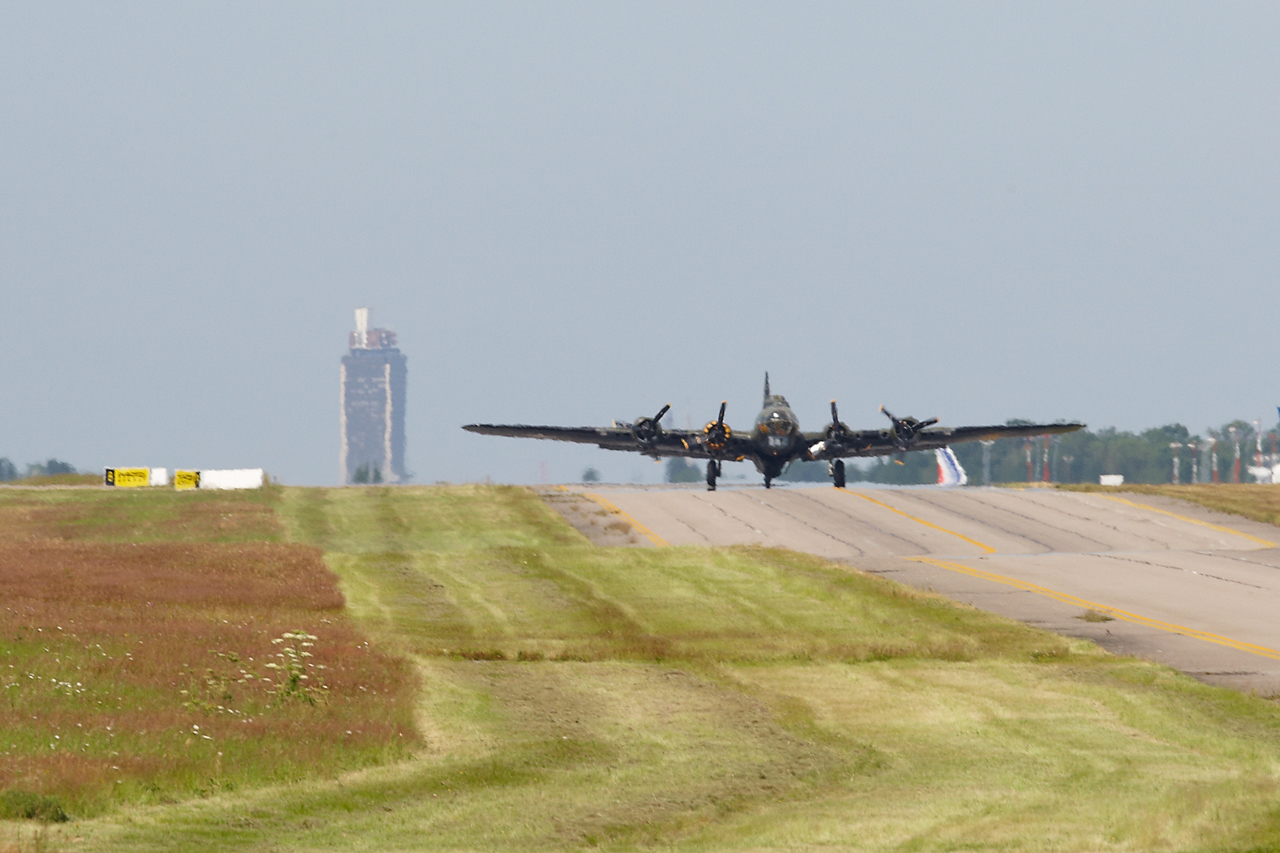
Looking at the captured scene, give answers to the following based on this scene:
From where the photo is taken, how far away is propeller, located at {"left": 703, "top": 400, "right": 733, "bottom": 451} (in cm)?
6469

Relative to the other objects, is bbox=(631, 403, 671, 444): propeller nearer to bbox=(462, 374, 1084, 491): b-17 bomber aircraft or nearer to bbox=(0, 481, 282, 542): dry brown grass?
bbox=(462, 374, 1084, 491): b-17 bomber aircraft

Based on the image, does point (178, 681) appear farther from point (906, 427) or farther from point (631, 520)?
point (906, 427)

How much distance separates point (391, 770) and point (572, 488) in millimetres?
43103

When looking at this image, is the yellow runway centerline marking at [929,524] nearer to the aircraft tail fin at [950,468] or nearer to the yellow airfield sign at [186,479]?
the yellow airfield sign at [186,479]

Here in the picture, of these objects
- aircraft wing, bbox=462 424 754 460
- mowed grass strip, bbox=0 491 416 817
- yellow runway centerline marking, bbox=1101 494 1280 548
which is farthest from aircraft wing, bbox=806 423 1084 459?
mowed grass strip, bbox=0 491 416 817

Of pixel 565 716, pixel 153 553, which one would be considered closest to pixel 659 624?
pixel 565 716

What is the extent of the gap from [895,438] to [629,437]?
12.6m

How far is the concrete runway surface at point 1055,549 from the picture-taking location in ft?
94.6

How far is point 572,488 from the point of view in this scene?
5988 centimetres

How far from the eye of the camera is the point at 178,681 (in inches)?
835

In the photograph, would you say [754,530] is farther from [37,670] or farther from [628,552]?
Answer: [37,670]

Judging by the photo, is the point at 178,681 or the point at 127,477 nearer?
the point at 178,681

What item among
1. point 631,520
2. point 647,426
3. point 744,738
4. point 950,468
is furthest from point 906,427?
point 950,468

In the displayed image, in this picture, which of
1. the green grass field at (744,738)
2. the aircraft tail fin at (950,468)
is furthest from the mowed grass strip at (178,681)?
the aircraft tail fin at (950,468)
